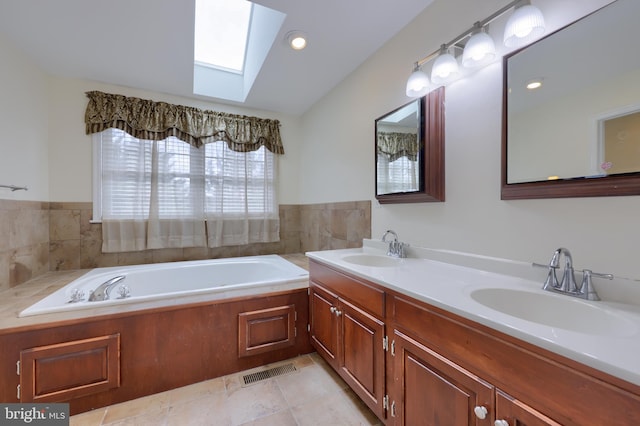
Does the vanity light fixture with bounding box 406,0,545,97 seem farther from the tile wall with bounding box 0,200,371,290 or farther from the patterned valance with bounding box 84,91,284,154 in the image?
the patterned valance with bounding box 84,91,284,154

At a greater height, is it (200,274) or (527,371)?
(527,371)

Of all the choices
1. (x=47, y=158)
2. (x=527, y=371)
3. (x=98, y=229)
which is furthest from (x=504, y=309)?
(x=47, y=158)

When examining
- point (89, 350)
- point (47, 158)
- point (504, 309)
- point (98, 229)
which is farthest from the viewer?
point (98, 229)

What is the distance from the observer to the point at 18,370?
138cm

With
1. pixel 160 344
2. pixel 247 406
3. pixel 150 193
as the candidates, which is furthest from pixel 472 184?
pixel 150 193

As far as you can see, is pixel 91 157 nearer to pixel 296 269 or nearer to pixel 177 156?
pixel 177 156

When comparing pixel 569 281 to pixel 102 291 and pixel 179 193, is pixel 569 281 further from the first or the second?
pixel 179 193

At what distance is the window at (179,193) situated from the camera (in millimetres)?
2547

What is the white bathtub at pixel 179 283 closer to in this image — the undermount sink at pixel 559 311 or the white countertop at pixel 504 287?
the white countertop at pixel 504 287

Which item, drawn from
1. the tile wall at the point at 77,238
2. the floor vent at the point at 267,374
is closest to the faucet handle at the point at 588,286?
the tile wall at the point at 77,238

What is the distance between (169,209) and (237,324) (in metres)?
1.61

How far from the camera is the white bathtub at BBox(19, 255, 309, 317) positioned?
64.9 inches

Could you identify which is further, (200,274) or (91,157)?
(200,274)

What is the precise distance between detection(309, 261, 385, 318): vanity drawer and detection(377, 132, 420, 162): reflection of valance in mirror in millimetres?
909
